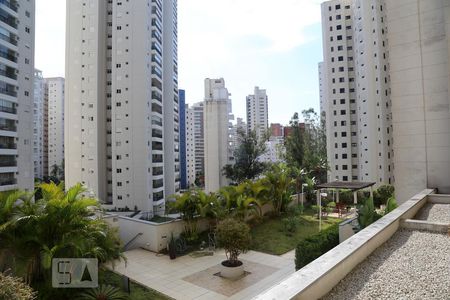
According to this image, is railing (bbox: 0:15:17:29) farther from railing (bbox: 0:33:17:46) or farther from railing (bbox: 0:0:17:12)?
railing (bbox: 0:33:17:46)

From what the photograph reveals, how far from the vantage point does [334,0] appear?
1699 inches

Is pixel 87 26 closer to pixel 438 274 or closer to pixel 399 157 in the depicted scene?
pixel 399 157

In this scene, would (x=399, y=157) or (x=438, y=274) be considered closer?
(x=438, y=274)

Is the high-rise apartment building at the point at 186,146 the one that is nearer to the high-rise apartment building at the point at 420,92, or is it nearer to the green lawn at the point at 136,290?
the high-rise apartment building at the point at 420,92

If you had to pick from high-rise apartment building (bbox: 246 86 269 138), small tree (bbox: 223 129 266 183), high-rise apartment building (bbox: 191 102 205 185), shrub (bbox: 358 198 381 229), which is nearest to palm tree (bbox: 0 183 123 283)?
shrub (bbox: 358 198 381 229)

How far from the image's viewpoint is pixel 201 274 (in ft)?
39.3

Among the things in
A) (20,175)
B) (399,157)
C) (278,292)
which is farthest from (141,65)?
(278,292)

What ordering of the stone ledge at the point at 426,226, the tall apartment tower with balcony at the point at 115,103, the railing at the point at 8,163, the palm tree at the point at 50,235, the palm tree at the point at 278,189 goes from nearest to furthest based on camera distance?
the stone ledge at the point at 426,226
the palm tree at the point at 50,235
the palm tree at the point at 278,189
the railing at the point at 8,163
the tall apartment tower with balcony at the point at 115,103

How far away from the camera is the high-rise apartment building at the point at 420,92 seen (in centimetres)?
1499

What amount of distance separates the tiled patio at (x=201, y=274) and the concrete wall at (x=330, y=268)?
202 inches

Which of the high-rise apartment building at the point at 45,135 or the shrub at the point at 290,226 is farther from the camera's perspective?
the high-rise apartment building at the point at 45,135

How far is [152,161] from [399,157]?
27846mm
